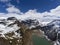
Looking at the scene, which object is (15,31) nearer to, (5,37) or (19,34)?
(19,34)

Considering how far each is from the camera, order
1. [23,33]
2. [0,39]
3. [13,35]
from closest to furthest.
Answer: [0,39] < [13,35] < [23,33]

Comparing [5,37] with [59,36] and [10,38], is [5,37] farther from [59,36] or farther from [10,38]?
[59,36]

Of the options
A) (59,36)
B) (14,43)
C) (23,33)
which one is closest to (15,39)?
(14,43)

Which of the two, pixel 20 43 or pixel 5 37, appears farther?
pixel 20 43

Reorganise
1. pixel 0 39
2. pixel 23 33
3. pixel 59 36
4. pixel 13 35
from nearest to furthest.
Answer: pixel 0 39 < pixel 13 35 < pixel 23 33 < pixel 59 36

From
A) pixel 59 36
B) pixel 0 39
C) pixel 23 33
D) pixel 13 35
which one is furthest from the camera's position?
pixel 59 36

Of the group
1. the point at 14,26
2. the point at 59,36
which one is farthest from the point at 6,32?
the point at 59,36

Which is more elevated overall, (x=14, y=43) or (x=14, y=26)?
(x=14, y=26)

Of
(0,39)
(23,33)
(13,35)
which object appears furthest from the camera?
(23,33)

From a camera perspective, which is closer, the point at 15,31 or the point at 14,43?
the point at 14,43

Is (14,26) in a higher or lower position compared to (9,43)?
higher
